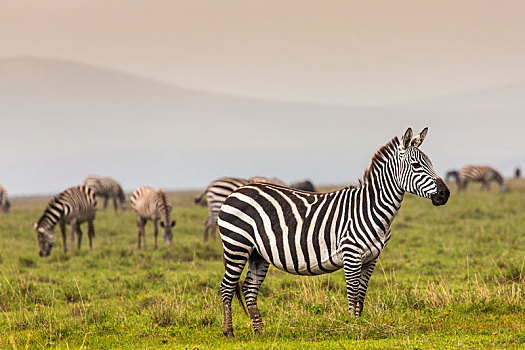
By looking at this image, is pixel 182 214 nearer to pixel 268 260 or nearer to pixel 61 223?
pixel 61 223

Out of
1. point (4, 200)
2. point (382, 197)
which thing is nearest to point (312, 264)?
point (382, 197)

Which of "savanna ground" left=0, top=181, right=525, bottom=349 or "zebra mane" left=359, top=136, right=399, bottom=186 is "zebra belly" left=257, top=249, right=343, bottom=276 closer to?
"savanna ground" left=0, top=181, right=525, bottom=349

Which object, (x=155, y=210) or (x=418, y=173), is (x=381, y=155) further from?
(x=155, y=210)

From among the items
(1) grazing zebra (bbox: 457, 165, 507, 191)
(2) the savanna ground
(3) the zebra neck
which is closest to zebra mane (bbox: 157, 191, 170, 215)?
(2) the savanna ground

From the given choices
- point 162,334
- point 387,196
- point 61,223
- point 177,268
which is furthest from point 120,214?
point 387,196

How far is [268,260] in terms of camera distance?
8188 mm

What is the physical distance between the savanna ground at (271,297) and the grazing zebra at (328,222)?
85cm

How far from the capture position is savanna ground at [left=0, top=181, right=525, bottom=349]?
8.09 m

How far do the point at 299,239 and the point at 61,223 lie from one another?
1456cm

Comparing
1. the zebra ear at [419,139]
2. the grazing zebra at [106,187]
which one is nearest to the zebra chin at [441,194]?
the zebra ear at [419,139]

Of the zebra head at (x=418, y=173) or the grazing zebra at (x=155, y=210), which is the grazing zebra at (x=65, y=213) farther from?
the zebra head at (x=418, y=173)

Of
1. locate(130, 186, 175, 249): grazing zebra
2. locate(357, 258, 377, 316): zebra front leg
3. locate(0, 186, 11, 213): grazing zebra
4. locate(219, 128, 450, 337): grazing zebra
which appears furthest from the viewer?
locate(0, 186, 11, 213): grazing zebra

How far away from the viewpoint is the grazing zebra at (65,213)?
1909 centimetres

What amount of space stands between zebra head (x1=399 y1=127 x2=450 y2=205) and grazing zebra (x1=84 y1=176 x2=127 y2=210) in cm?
2957
